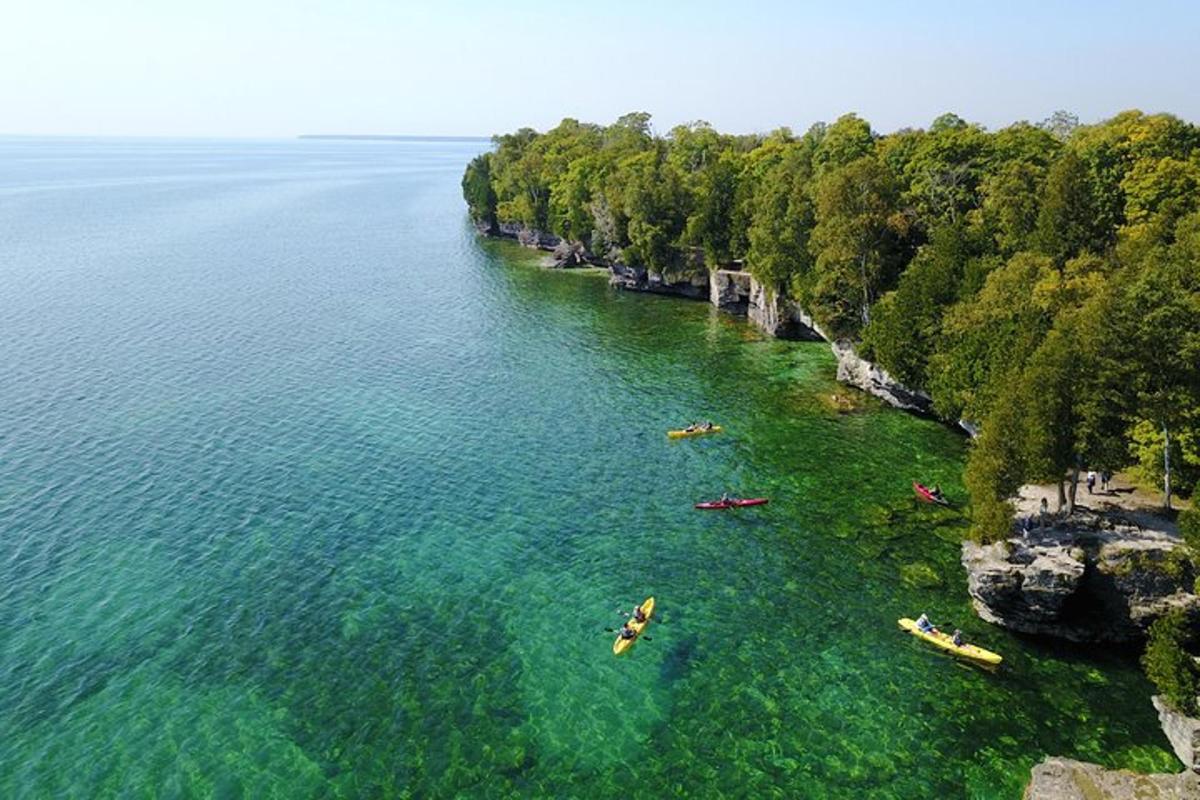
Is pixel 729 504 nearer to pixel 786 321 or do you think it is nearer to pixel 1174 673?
pixel 1174 673

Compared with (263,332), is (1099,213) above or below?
above

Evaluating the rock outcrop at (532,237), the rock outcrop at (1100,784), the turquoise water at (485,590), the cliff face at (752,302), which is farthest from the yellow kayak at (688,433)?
the rock outcrop at (532,237)

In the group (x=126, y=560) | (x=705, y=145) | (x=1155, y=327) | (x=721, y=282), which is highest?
(x=705, y=145)

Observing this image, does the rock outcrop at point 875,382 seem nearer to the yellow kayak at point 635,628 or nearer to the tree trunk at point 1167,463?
the tree trunk at point 1167,463

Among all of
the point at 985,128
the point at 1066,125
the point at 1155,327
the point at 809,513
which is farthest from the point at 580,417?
the point at 1066,125

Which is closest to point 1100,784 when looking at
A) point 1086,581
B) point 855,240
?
point 1086,581

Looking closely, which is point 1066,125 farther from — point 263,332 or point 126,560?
point 126,560
